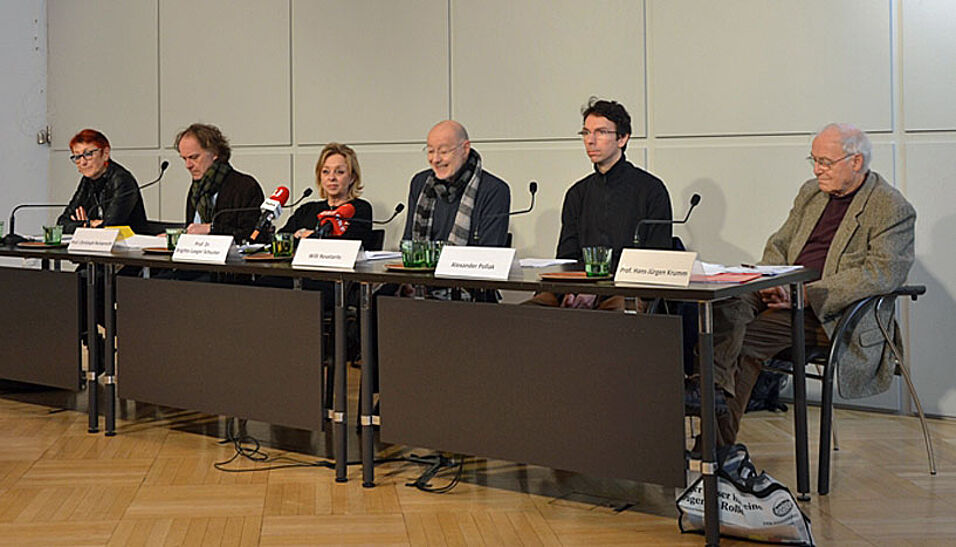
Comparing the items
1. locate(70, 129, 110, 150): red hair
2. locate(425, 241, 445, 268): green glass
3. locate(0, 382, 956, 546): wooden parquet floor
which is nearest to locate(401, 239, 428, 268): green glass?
locate(425, 241, 445, 268): green glass

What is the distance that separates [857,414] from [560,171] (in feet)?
5.89

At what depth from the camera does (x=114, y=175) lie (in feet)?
17.7

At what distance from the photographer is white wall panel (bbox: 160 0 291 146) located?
6273 mm

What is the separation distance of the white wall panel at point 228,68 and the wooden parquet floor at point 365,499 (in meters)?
2.57

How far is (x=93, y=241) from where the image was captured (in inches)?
167

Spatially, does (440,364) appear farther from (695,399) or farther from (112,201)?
(112,201)

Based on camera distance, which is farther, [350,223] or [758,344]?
[350,223]

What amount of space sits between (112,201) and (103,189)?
0.54 ft

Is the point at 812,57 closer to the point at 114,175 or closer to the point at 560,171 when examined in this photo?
the point at 560,171

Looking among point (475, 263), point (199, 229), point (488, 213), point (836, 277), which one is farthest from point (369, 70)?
point (836, 277)

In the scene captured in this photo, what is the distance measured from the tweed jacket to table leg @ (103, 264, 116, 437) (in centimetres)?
257

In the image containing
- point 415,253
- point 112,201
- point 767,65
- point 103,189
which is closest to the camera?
point 415,253

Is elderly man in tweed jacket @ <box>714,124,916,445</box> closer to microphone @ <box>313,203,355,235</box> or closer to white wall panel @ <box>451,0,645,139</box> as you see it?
white wall panel @ <box>451,0,645,139</box>

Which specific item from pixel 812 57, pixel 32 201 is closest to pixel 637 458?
pixel 812 57
